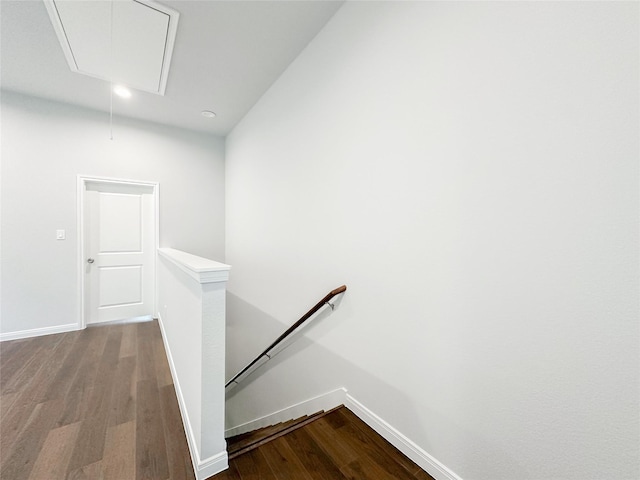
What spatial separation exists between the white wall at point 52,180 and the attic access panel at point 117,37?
101 centimetres

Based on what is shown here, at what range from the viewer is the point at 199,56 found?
2.28m

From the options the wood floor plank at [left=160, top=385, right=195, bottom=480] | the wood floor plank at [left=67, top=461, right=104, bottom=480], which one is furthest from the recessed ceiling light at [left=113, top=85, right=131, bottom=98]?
the wood floor plank at [left=67, top=461, right=104, bottom=480]

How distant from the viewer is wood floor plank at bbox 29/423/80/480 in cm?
128

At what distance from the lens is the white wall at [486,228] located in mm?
782

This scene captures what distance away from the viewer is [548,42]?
89 centimetres

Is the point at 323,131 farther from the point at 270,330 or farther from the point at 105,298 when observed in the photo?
the point at 105,298

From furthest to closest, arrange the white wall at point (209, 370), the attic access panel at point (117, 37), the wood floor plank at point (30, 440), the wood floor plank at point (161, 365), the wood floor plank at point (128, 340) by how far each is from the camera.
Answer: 1. the wood floor plank at point (128, 340)
2. the wood floor plank at point (161, 365)
3. the attic access panel at point (117, 37)
4. the wood floor plank at point (30, 440)
5. the white wall at point (209, 370)

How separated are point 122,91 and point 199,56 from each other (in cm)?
124

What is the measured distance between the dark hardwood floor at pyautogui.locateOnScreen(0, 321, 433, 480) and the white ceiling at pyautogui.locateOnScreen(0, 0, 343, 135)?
2.76 metres

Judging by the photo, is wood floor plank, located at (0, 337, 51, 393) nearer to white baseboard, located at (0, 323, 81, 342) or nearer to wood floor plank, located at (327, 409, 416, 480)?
white baseboard, located at (0, 323, 81, 342)

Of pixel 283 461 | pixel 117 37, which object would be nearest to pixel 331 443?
pixel 283 461

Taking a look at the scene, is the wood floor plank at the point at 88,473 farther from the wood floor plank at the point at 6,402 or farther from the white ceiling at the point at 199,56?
the white ceiling at the point at 199,56

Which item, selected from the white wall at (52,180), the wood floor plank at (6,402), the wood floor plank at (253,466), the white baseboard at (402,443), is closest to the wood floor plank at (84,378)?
the wood floor plank at (6,402)

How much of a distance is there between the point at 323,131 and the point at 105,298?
365cm
